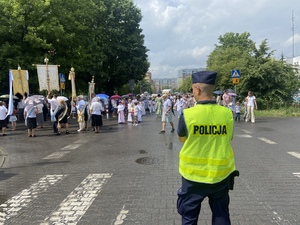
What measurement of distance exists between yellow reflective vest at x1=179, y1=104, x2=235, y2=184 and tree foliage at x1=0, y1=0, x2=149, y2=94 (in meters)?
20.7

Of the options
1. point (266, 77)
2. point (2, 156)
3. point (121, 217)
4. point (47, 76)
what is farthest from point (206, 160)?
point (266, 77)

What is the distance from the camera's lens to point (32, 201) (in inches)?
194

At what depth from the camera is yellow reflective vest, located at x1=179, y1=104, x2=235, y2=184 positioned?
9.16 feet

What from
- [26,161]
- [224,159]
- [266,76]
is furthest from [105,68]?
[224,159]

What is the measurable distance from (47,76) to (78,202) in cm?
1314

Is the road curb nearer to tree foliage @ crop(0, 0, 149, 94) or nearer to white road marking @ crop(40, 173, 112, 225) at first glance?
white road marking @ crop(40, 173, 112, 225)

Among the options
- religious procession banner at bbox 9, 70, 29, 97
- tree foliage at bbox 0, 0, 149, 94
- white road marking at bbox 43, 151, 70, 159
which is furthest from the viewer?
tree foliage at bbox 0, 0, 149, 94

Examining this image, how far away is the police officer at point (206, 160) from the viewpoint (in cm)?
279

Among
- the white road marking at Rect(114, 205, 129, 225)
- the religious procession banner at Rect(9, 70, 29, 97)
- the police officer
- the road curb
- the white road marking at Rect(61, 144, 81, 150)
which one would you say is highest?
the religious procession banner at Rect(9, 70, 29, 97)

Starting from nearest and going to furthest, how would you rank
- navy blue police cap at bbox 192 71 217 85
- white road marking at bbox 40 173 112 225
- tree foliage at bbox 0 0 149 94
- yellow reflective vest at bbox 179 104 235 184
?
1. yellow reflective vest at bbox 179 104 235 184
2. navy blue police cap at bbox 192 71 217 85
3. white road marking at bbox 40 173 112 225
4. tree foliage at bbox 0 0 149 94

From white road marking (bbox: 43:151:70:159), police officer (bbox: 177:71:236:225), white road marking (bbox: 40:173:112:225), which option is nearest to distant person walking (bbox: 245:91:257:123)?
white road marking (bbox: 43:151:70:159)

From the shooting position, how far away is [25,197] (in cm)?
516

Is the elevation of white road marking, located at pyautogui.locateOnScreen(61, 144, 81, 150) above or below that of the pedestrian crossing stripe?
above

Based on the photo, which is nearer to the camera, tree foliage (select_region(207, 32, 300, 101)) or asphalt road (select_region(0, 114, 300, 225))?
asphalt road (select_region(0, 114, 300, 225))
